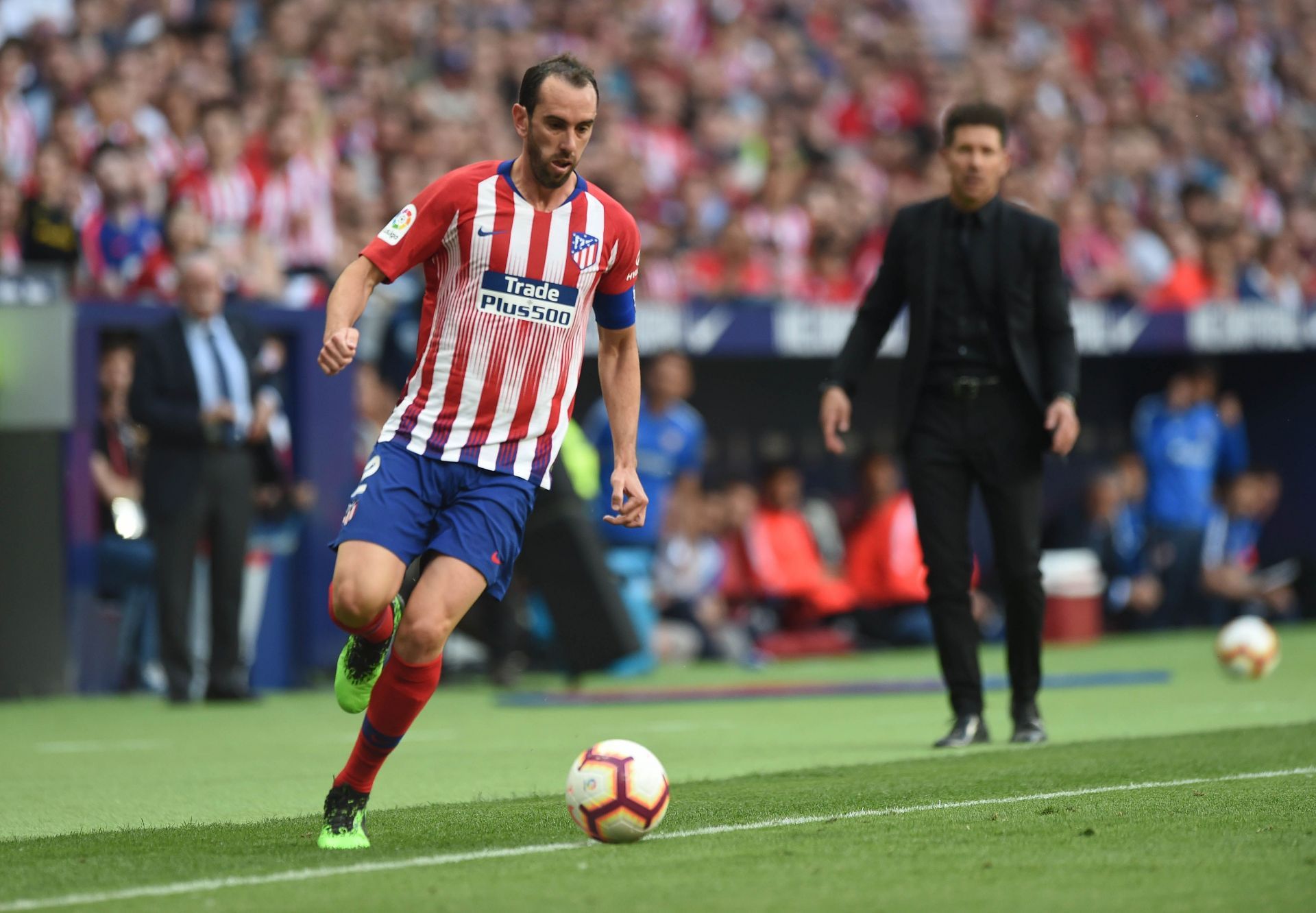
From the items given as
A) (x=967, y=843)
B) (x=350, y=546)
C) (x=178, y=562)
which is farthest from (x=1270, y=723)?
(x=178, y=562)

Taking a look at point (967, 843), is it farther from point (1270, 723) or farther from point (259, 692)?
point (259, 692)

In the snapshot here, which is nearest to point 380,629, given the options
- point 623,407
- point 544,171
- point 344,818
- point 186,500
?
point 344,818

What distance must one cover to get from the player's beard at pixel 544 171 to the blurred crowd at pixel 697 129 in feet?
22.6

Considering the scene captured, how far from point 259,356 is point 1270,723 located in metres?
6.07

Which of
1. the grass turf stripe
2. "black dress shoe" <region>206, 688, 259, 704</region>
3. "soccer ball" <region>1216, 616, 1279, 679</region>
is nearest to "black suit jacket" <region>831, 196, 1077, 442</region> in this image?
the grass turf stripe

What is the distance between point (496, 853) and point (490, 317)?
150 cm

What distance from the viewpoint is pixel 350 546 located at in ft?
17.4

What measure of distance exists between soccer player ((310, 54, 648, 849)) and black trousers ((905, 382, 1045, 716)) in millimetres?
2622

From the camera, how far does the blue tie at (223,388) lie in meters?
11.5

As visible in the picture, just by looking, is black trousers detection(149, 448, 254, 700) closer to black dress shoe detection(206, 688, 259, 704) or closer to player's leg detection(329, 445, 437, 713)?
black dress shoe detection(206, 688, 259, 704)

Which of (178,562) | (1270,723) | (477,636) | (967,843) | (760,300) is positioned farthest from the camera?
(760,300)

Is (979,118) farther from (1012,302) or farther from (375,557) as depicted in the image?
(375,557)

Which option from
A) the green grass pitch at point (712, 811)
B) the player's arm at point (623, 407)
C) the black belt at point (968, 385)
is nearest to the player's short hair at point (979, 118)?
the black belt at point (968, 385)

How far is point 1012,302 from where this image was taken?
8203mm
